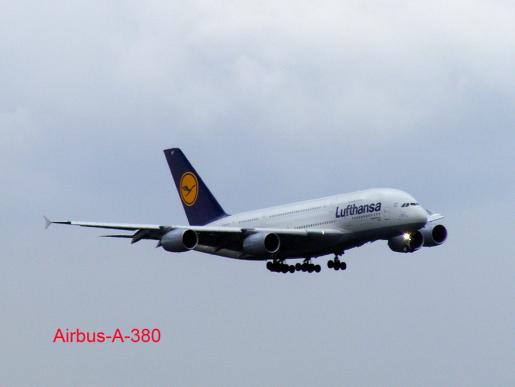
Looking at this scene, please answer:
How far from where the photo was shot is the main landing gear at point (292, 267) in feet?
283

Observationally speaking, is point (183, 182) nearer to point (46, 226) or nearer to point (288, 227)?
point (288, 227)

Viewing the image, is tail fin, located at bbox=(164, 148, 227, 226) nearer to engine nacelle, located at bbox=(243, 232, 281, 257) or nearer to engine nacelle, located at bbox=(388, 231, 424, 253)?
engine nacelle, located at bbox=(243, 232, 281, 257)

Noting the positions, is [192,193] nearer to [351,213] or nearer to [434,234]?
[351,213]

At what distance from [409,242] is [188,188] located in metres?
21.4

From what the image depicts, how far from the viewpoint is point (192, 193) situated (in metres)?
97.2

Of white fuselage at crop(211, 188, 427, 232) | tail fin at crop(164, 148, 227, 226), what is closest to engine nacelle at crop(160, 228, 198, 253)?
white fuselage at crop(211, 188, 427, 232)

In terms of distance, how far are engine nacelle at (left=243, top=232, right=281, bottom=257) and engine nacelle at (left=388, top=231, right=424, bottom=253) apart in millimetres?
7610

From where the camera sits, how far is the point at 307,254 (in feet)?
274

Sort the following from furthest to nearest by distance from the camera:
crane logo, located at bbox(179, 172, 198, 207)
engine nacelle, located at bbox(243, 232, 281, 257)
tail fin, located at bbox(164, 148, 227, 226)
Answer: crane logo, located at bbox(179, 172, 198, 207) → tail fin, located at bbox(164, 148, 227, 226) → engine nacelle, located at bbox(243, 232, 281, 257)

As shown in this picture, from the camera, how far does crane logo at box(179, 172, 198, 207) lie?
97019mm

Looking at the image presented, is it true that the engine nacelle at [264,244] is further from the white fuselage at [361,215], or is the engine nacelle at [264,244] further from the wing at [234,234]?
the white fuselage at [361,215]

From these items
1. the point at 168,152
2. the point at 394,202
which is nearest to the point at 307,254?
the point at 394,202

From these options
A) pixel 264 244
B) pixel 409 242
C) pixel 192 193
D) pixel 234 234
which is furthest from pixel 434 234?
pixel 192 193

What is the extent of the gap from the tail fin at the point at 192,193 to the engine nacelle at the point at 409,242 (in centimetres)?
1539
